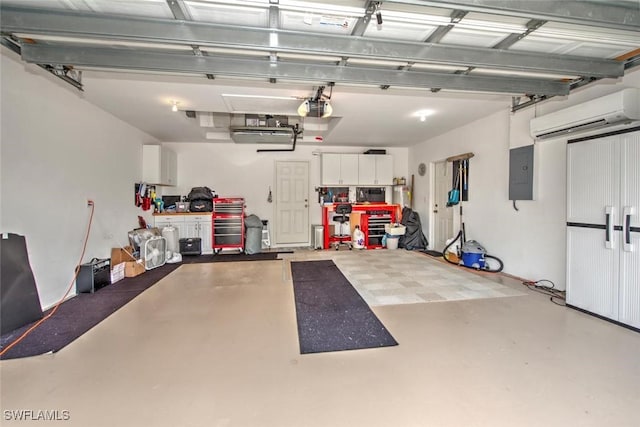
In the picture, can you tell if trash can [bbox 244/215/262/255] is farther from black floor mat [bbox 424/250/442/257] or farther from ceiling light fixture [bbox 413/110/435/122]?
ceiling light fixture [bbox 413/110/435/122]

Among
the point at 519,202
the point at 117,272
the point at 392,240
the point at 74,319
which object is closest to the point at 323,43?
the point at 74,319

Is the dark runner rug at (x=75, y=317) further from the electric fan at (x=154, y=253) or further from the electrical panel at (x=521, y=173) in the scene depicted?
the electrical panel at (x=521, y=173)

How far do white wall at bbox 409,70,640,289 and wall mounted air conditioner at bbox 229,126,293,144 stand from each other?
3.39 metres

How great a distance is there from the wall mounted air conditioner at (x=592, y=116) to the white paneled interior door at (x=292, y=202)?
4715mm

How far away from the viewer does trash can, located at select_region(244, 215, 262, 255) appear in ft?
19.5

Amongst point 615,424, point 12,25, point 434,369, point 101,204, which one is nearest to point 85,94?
point 101,204

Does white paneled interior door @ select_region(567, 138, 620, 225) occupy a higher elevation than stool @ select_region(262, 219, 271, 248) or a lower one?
higher

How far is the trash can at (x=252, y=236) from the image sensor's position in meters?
5.95

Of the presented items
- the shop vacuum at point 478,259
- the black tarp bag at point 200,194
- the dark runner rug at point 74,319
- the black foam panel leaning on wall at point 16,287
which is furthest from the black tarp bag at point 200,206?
the shop vacuum at point 478,259

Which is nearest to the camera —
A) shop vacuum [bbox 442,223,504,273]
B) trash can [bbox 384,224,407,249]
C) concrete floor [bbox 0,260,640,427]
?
concrete floor [bbox 0,260,640,427]

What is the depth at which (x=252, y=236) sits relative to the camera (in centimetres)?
598

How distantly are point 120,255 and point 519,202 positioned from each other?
6.19 meters

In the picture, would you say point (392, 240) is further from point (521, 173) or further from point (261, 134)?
point (261, 134)

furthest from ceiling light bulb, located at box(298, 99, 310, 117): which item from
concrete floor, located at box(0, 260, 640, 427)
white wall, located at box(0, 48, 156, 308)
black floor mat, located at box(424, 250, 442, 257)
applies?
black floor mat, located at box(424, 250, 442, 257)
